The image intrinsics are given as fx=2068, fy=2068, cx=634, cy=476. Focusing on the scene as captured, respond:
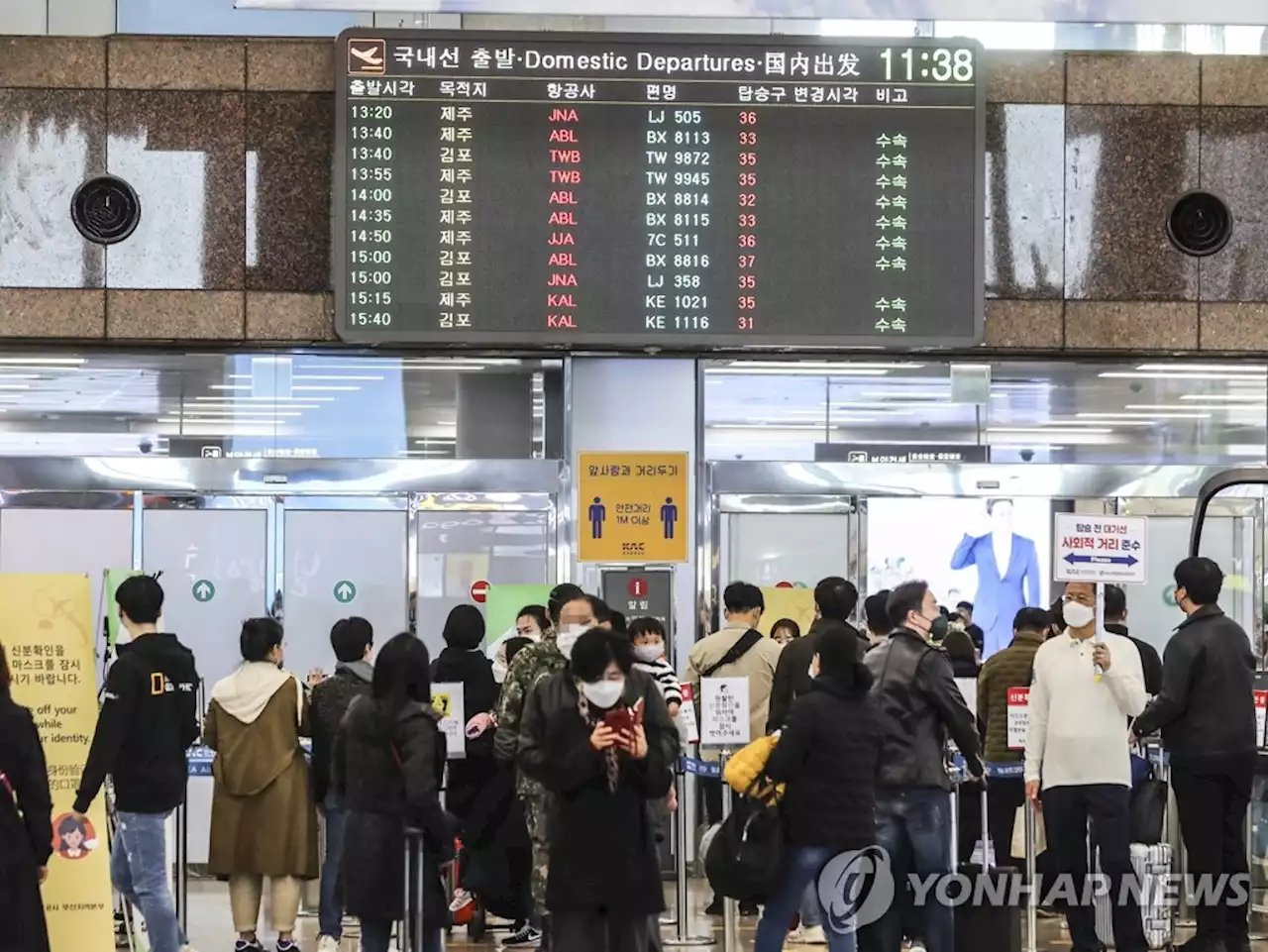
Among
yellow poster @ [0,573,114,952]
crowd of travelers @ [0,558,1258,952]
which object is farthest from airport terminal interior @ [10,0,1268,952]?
yellow poster @ [0,573,114,952]

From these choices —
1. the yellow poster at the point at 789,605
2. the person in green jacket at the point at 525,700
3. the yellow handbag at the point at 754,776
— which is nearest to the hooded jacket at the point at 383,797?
the person in green jacket at the point at 525,700

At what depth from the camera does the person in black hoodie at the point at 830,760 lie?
761 centimetres

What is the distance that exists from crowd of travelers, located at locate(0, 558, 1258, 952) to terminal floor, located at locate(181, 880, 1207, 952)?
0.20m

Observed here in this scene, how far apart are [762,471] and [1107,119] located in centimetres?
287

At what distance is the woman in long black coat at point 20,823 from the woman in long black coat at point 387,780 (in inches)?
46.9

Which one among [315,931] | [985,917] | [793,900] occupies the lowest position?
[315,931]

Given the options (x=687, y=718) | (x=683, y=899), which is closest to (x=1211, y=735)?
(x=687, y=718)

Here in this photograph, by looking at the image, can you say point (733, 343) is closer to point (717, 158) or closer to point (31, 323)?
point (717, 158)

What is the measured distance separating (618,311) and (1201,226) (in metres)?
3.66

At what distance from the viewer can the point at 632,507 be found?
11992 millimetres

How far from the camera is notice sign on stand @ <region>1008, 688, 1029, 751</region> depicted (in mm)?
9984

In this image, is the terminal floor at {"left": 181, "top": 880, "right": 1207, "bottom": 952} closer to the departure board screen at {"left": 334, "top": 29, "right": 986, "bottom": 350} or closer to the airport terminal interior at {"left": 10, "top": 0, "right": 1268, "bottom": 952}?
the airport terminal interior at {"left": 10, "top": 0, "right": 1268, "bottom": 952}

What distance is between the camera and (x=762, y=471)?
12.5 m

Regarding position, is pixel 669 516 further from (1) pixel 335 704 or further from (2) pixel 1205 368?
(2) pixel 1205 368
